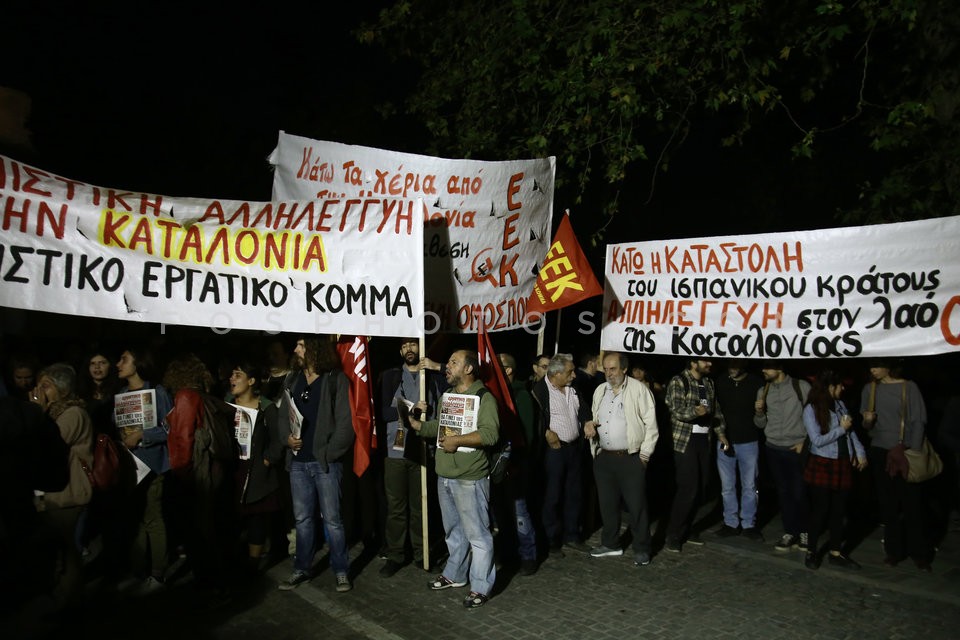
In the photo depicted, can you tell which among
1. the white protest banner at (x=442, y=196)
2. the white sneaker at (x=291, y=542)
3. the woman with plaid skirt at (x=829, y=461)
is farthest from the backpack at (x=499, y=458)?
the woman with plaid skirt at (x=829, y=461)

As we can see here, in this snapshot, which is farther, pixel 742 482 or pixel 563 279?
pixel 742 482

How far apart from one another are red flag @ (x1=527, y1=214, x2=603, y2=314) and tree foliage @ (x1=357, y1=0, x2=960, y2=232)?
295 cm

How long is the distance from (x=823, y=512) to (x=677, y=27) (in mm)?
6230

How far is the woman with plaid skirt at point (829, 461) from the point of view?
7.39 m

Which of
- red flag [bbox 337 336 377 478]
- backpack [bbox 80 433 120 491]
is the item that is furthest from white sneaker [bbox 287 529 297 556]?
backpack [bbox 80 433 120 491]

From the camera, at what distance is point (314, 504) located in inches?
272

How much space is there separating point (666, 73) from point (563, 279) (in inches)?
187

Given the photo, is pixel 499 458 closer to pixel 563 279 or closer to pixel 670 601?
pixel 670 601

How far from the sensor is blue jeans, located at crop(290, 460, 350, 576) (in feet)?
22.2

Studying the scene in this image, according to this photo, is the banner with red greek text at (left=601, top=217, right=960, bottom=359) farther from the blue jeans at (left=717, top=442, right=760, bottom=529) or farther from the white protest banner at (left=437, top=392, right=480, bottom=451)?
the white protest banner at (left=437, top=392, right=480, bottom=451)

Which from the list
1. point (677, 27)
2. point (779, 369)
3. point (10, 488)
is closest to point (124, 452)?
point (10, 488)

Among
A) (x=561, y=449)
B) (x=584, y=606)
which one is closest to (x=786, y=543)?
(x=561, y=449)

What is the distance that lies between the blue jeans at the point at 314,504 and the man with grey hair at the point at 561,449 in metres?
2.14

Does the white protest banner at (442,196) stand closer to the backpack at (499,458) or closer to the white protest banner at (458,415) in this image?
the white protest banner at (458,415)
